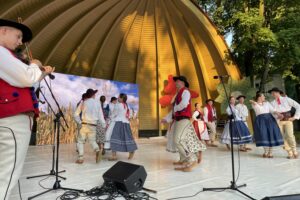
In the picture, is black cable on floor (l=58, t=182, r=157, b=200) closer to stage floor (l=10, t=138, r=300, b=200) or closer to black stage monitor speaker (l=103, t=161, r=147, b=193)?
black stage monitor speaker (l=103, t=161, r=147, b=193)

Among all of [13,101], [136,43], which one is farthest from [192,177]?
[136,43]

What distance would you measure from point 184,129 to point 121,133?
5.96ft

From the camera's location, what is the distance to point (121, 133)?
6.47 meters

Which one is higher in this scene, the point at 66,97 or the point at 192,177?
the point at 66,97

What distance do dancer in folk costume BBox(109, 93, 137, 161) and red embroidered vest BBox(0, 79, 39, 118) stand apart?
14.5ft

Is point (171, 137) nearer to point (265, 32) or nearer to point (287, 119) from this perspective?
point (287, 119)

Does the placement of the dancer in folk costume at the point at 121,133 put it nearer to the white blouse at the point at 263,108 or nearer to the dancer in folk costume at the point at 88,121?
the dancer in folk costume at the point at 88,121

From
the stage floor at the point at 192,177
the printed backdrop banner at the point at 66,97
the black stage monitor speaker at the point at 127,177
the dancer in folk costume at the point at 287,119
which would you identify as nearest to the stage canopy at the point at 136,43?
the printed backdrop banner at the point at 66,97

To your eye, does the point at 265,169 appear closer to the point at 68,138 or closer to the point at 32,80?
the point at 32,80

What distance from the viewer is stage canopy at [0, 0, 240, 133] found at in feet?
38.2

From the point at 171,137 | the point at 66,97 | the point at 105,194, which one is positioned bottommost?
the point at 105,194

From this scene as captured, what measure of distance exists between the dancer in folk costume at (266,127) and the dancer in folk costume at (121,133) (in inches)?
116

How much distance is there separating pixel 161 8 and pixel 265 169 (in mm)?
9189

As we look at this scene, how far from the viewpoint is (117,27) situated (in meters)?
13.3
